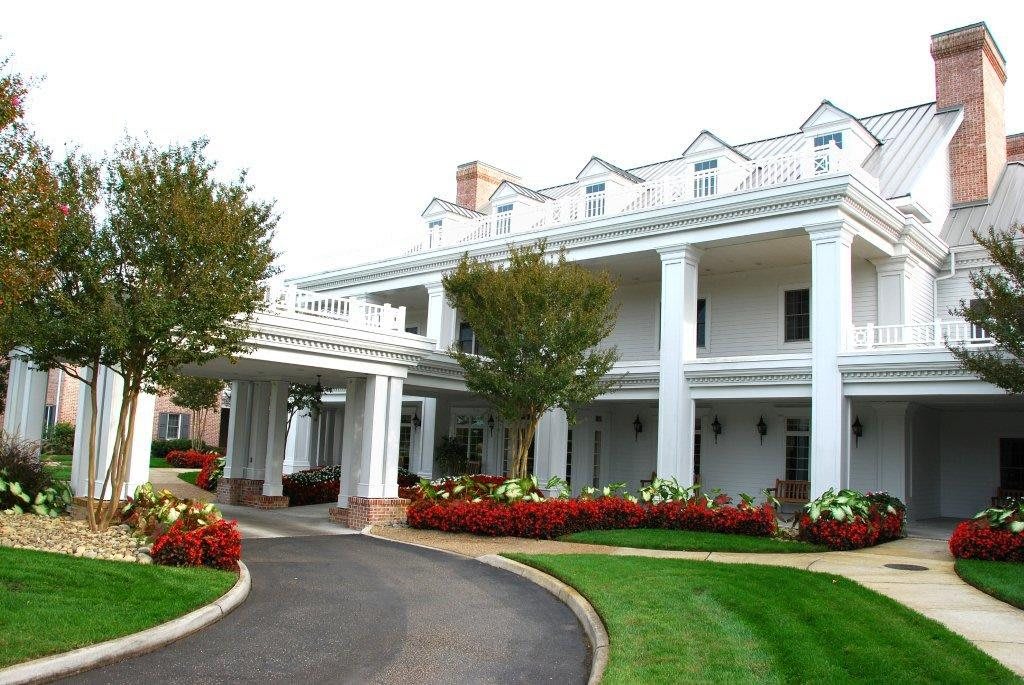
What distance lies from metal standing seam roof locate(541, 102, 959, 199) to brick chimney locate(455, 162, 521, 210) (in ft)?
38.8

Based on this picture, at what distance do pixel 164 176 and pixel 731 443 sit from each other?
17.7 metres

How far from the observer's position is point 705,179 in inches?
912

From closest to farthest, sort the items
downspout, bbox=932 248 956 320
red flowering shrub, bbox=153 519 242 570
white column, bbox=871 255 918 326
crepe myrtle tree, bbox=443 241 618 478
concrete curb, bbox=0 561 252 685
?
concrete curb, bbox=0 561 252 685 < red flowering shrub, bbox=153 519 242 570 < crepe myrtle tree, bbox=443 241 618 478 < white column, bbox=871 255 918 326 < downspout, bbox=932 248 956 320

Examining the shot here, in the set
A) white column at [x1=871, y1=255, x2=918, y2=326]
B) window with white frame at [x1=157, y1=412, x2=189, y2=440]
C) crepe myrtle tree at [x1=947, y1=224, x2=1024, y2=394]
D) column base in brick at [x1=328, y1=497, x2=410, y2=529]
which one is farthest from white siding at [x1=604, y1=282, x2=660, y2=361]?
window with white frame at [x1=157, y1=412, x2=189, y2=440]

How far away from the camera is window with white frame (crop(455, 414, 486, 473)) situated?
30.5 metres

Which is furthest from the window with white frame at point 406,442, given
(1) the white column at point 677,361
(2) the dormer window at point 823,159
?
(2) the dormer window at point 823,159

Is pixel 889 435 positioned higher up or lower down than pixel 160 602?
higher up

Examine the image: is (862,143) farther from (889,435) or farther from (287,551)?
(287,551)

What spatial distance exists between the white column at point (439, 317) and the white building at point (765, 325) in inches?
3.0

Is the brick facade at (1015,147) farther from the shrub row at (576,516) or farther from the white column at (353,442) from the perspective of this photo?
the white column at (353,442)

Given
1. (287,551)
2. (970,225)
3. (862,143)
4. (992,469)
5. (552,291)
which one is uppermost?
(862,143)

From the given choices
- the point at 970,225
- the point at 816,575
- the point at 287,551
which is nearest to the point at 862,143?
the point at 970,225

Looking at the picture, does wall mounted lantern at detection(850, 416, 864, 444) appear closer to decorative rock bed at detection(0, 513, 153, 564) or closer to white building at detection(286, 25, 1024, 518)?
white building at detection(286, 25, 1024, 518)

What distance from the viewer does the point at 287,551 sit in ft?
49.5
